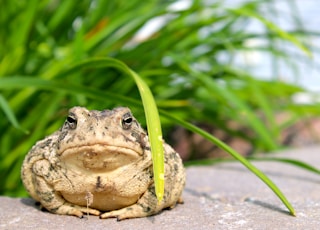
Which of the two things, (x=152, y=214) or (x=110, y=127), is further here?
(x=152, y=214)

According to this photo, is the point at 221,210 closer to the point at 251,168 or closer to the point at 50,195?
the point at 251,168

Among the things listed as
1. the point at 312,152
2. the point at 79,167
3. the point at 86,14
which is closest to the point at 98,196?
the point at 79,167

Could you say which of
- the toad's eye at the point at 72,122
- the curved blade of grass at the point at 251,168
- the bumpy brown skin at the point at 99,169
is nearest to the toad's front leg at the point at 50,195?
the bumpy brown skin at the point at 99,169

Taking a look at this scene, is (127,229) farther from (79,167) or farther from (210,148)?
(210,148)

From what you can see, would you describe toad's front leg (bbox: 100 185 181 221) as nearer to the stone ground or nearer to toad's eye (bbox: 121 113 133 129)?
the stone ground

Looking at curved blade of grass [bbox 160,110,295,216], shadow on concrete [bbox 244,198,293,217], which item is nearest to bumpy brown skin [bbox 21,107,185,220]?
curved blade of grass [bbox 160,110,295,216]

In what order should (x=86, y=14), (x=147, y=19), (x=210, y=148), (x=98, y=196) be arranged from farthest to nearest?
(x=210, y=148), (x=86, y=14), (x=147, y=19), (x=98, y=196)

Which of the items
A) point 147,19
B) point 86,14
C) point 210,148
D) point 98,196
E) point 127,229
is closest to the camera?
point 127,229
